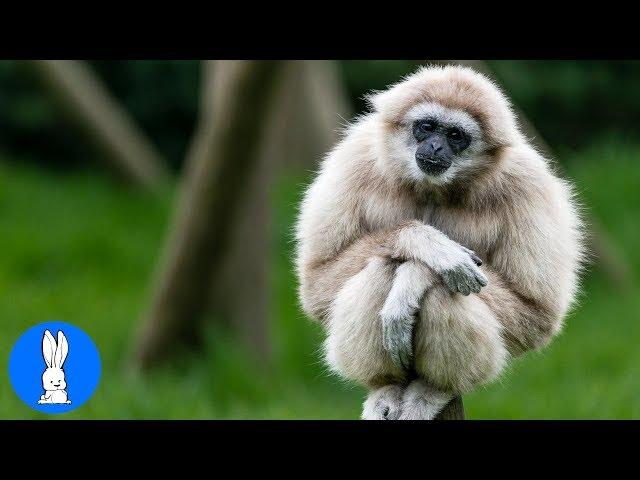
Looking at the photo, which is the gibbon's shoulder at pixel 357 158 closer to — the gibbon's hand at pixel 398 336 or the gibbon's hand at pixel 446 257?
the gibbon's hand at pixel 446 257

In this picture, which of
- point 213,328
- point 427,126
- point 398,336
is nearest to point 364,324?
point 398,336

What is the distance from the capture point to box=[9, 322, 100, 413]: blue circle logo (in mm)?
3877

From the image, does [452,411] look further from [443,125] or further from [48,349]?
[48,349]

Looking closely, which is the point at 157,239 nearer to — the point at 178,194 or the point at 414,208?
the point at 178,194

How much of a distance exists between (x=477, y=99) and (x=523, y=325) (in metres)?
0.75

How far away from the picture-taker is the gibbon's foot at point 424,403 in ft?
10.6

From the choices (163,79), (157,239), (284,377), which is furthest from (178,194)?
(284,377)

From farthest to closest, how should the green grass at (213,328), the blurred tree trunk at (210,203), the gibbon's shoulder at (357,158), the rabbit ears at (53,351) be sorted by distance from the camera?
the green grass at (213,328)
the blurred tree trunk at (210,203)
the rabbit ears at (53,351)
the gibbon's shoulder at (357,158)

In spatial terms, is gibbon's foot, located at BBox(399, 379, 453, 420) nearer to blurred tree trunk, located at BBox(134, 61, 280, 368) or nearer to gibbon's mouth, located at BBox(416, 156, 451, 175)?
gibbon's mouth, located at BBox(416, 156, 451, 175)

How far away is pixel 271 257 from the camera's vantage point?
859 cm

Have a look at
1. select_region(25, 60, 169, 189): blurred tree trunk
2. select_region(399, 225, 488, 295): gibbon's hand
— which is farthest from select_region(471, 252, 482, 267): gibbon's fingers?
select_region(25, 60, 169, 189): blurred tree trunk

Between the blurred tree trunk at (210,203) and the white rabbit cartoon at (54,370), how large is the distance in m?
2.96

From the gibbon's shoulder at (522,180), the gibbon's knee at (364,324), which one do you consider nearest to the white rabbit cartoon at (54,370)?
the gibbon's knee at (364,324)

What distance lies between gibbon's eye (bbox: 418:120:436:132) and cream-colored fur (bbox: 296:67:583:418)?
0.15 feet
